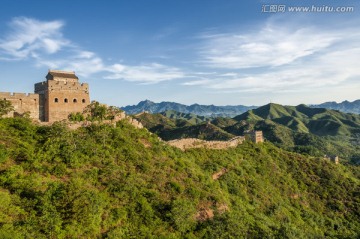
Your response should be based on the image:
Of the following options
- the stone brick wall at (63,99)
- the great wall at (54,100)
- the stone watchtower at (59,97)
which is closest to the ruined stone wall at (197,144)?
the great wall at (54,100)

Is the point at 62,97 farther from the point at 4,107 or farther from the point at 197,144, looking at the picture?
the point at 197,144

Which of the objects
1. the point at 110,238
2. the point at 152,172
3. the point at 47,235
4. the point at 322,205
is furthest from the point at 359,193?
the point at 47,235

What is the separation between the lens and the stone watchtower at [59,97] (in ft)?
103

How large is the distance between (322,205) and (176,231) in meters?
29.2

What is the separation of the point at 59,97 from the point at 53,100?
70 centimetres

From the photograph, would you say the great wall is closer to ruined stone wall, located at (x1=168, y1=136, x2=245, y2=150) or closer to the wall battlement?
the wall battlement

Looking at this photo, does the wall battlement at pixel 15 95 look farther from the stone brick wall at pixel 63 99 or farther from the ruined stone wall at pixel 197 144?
the ruined stone wall at pixel 197 144

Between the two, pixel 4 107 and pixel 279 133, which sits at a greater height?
pixel 4 107

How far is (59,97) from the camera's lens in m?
31.8

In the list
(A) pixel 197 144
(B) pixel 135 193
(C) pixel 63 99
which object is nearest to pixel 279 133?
(A) pixel 197 144

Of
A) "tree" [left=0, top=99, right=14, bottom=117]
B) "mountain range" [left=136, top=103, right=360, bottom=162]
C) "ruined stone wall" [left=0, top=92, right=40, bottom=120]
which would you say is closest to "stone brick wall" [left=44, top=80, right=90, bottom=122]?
"ruined stone wall" [left=0, top=92, right=40, bottom=120]

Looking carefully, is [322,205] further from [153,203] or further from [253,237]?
[153,203]

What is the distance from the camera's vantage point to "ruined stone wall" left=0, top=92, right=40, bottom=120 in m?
29.2

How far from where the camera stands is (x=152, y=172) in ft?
91.4
